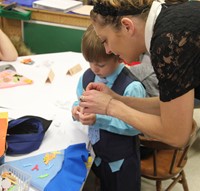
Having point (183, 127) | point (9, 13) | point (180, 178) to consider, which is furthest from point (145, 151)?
point (9, 13)

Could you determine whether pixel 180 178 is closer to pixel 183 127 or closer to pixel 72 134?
pixel 72 134

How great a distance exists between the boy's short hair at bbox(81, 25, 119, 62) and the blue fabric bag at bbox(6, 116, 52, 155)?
332 millimetres

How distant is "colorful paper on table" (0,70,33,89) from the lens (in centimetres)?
165

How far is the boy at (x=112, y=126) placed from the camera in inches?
48.9

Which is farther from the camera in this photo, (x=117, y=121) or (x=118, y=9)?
→ (x=117, y=121)

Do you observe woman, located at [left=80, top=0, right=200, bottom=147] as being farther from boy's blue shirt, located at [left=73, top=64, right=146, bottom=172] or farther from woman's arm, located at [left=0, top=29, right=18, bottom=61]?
woman's arm, located at [left=0, top=29, right=18, bottom=61]

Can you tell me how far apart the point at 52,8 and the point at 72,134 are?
169 centimetres

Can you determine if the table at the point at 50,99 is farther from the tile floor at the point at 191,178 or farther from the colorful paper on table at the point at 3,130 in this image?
the tile floor at the point at 191,178

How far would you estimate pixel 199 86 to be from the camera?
90 centimetres

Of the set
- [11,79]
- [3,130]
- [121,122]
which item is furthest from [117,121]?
[11,79]

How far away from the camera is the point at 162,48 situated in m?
0.80

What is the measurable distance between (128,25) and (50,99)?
2.50 feet

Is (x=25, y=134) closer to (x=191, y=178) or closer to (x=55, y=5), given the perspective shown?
(x=191, y=178)

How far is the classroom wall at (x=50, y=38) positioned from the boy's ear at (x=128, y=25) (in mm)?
1821
